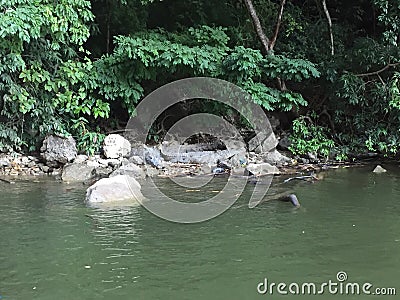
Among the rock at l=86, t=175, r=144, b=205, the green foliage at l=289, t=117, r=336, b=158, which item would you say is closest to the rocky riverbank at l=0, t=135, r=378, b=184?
the green foliage at l=289, t=117, r=336, b=158

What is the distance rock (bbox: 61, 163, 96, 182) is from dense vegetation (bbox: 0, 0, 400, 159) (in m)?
0.78

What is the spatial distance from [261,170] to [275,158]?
3.35 feet

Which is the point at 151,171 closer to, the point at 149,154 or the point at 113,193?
the point at 149,154

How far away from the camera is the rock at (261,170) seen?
24.9 ft

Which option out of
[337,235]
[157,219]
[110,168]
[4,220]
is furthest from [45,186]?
[337,235]

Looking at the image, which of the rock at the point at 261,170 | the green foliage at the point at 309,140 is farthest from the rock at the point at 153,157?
the green foliage at the point at 309,140

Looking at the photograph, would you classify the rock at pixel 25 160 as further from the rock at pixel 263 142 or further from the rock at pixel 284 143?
the rock at pixel 284 143

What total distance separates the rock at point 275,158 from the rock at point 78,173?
2842mm

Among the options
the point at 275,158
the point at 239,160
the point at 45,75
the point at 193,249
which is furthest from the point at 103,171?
the point at 193,249

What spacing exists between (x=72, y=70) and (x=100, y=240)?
4.53 metres

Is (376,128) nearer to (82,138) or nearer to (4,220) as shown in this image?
(82,138)

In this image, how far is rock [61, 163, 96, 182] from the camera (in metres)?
7.38

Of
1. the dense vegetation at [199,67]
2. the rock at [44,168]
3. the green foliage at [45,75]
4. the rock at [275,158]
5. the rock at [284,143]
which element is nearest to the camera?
the green foliage at [45,75]

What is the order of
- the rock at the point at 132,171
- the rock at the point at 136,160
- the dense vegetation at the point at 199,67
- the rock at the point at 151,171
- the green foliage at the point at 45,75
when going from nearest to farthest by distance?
the green foliage at the point at 45,75
the rock at the point at 132,171
the rock at the point at 151,171
the dense vegetation at the point at 199,67
the rock at the point at 136,160
